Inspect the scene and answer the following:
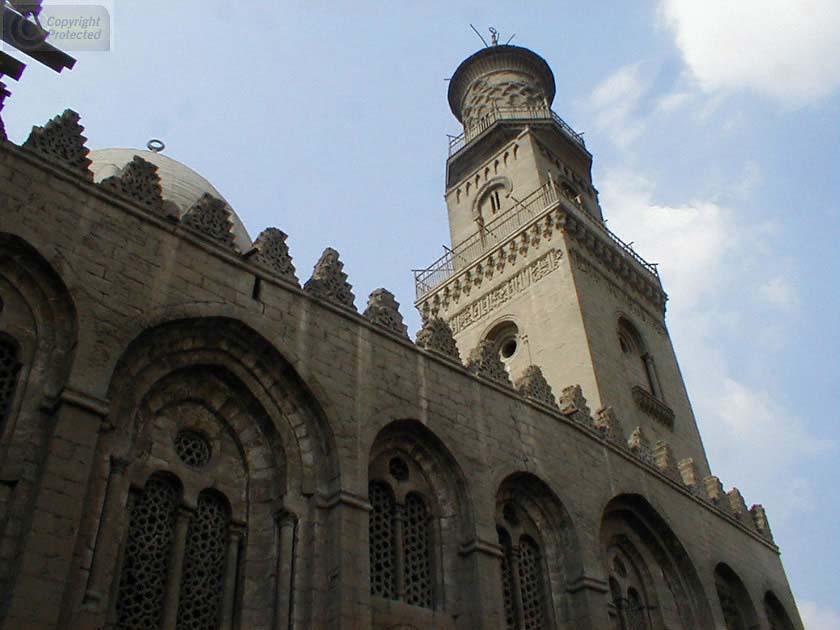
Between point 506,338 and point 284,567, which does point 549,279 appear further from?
point 284,567

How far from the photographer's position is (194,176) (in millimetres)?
18312

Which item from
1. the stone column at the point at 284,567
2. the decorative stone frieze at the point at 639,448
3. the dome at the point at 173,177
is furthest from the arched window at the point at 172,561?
the decorative stone frieze at the point at 639,448

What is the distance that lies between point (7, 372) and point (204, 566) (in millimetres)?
2909

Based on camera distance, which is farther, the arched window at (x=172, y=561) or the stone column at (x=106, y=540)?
the arched window at (x=172, y=561)

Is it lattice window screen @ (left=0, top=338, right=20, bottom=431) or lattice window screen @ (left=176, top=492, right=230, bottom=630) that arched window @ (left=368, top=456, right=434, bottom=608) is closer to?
lattice window screen @ (left=176, top=492, right=230, bottom=630)

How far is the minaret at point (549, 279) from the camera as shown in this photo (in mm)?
20422

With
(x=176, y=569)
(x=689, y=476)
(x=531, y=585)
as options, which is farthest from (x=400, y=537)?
(x=689, y=476)

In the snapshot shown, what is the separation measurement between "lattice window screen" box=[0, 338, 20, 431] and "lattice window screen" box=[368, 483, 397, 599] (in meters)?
4.62

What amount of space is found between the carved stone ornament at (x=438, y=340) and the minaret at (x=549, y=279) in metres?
6.60

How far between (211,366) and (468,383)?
14.0 feet

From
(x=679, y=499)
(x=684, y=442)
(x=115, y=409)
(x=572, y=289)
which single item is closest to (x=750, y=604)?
(x=679, y=499)

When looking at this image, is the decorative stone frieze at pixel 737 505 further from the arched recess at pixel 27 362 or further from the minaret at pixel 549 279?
the arched recess at pixel 27 362

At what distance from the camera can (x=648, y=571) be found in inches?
597

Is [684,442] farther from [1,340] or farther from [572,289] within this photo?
[1,340]
